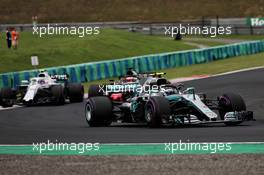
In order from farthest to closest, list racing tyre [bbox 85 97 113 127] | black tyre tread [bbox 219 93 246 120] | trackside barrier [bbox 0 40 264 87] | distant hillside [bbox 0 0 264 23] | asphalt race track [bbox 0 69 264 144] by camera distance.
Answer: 1. distant hillside [bbox 0 0 264 23]
2. trackside barrier [bbox 0 40 264 87]
3. racing tyre [bbox 85 97 113 127]
4. black tyre tread [bbox 219 93 246 120]
5. asphalt race track [bbox 0 69 264 144]

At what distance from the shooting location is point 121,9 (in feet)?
274

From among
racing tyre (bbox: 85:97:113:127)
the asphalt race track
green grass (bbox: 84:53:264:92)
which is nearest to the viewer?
the asphalt race track

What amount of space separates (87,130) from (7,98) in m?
8.17

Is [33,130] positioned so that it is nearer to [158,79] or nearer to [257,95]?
[158,79]

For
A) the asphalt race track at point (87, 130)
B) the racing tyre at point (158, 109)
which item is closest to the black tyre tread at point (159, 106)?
the racing tyre at point (158, 109)

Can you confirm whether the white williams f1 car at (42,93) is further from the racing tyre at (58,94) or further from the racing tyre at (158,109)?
the racing tyre at (158,109)

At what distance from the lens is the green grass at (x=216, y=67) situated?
34.2m

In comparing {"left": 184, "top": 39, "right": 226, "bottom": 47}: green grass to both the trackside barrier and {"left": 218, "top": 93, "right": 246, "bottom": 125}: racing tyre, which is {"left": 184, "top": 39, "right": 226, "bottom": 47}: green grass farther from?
{"left": 218, "top": 93, "right": 246, "bottom": 125}: racing tyre

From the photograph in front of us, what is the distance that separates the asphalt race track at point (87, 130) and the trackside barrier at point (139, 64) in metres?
5.76

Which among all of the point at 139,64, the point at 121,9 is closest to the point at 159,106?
the point at 139,64

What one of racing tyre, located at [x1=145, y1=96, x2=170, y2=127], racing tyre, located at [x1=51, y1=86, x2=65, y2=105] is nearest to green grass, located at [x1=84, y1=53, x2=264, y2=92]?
racing tyre, located at [x1=51, y1=86, x2=65, y2=105]

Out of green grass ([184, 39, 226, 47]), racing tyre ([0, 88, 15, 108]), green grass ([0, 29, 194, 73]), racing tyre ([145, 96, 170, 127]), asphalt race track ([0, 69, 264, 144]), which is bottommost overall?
asphalt race track ([0, 69, 264, 144])

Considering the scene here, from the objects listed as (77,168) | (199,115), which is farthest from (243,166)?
(199,115)

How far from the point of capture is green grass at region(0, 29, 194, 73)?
38.3 meters
